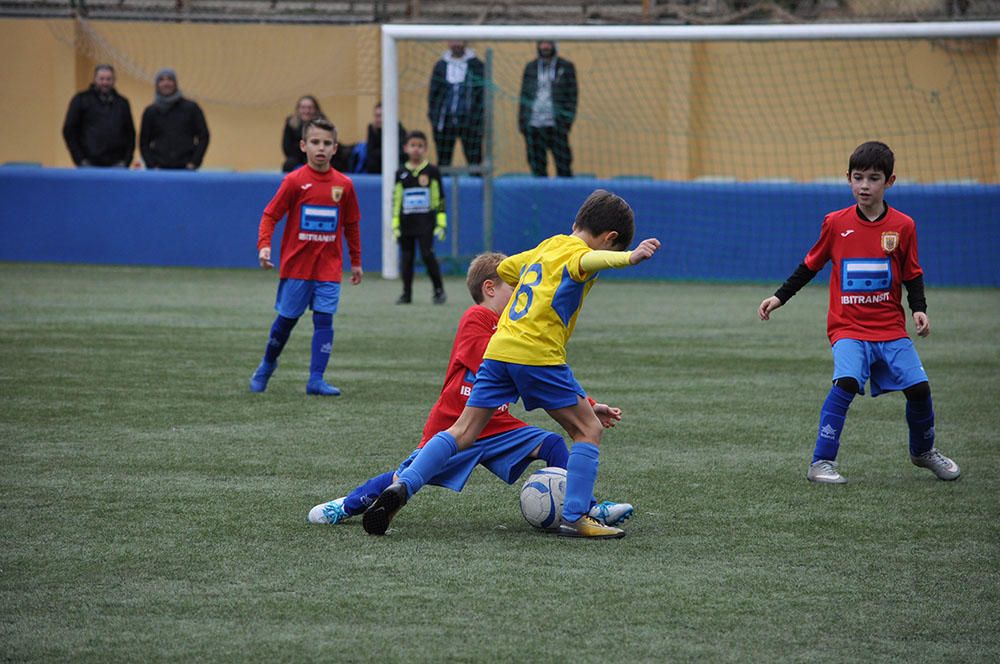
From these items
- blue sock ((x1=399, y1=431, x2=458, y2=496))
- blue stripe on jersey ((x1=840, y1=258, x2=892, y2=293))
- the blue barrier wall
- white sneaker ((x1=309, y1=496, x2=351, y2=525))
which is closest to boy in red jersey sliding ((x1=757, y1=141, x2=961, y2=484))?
blue stripe on jersey ((x1=840, y1=258, x2=892, y2=293))

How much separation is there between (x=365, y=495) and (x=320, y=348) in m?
3.45

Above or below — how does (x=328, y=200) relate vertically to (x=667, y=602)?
above

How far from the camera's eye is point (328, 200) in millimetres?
8805

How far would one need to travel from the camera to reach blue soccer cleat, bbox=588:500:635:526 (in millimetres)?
5164

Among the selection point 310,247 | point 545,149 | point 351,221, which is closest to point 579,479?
point 310,247

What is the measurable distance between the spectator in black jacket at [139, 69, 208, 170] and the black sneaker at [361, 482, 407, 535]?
42.8ft

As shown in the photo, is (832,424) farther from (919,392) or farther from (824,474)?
(919,392)

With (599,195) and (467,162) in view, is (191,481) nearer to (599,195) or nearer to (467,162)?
(599,195)

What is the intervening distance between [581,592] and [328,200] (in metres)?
4.95

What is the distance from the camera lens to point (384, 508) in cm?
491

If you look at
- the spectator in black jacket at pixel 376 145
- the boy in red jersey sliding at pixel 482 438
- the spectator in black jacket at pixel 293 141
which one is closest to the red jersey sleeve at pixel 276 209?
the boy in red jersey sliding at pixel 482 438

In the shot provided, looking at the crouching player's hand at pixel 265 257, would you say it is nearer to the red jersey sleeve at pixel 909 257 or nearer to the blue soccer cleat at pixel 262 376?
the blue soccer cleat at pixel 262 376

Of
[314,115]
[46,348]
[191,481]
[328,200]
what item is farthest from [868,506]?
[314,115]

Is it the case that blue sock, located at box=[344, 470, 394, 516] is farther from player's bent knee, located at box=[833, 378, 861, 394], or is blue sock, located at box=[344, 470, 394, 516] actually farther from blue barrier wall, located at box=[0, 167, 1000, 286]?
blue barrier wall, located at box=[0, 167, 1000, 286]
